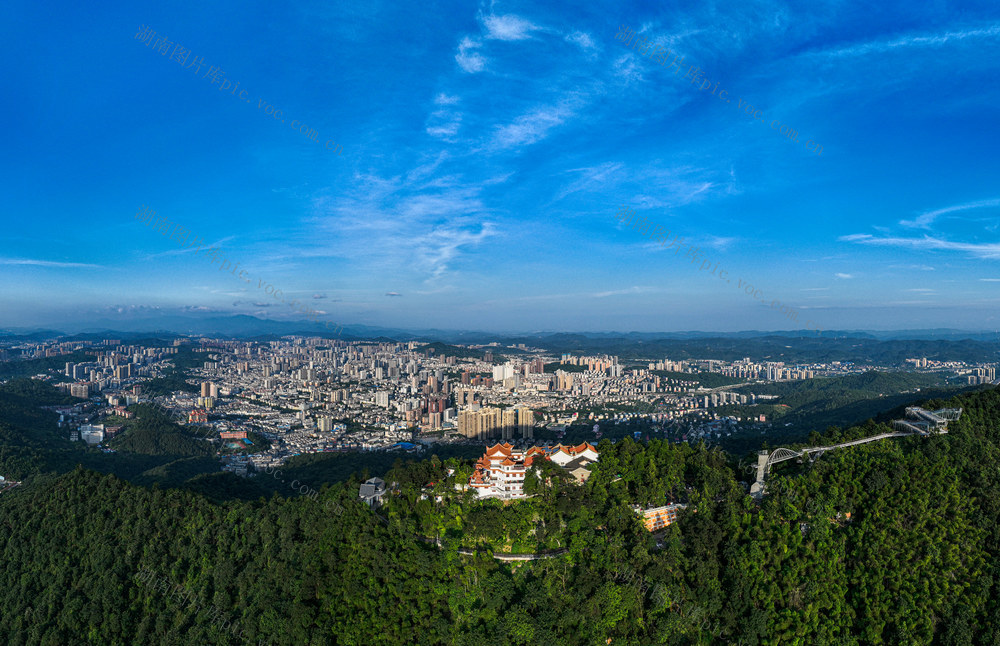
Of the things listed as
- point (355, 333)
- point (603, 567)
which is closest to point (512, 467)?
point (603, 567)

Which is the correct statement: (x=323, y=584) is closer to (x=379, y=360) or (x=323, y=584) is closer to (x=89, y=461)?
(x=89, y=461)

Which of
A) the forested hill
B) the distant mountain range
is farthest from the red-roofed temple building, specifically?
the distant mountain range

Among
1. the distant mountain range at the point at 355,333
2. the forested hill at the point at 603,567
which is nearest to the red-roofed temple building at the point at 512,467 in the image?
the forested hill at the point at 603,567

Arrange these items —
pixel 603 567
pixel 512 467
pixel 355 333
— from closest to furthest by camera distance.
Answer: pixel 603 567, pixel 512 467, pixel 355 333

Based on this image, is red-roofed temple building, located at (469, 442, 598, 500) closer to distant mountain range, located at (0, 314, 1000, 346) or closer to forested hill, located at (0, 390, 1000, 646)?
forested hill, located at (0, 390, 1000, 646)

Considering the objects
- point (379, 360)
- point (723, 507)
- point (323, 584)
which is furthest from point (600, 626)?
point (379, 360)

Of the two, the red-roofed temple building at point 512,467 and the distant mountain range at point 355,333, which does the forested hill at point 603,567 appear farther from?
the distant mountain range at point 355,333

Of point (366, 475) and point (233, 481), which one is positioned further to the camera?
point (233, 481)

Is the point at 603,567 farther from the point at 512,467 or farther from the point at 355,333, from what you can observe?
the point at 355,333
